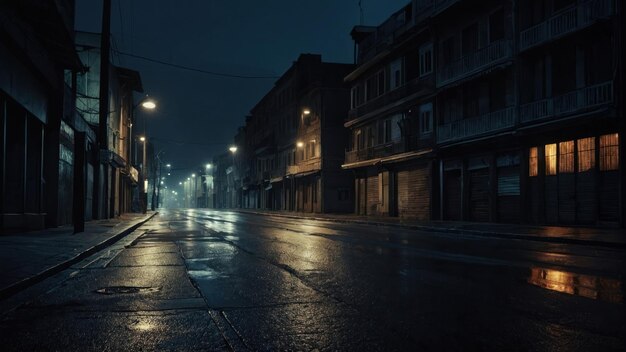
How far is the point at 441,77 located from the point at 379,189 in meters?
11.1

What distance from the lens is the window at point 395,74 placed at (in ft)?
117

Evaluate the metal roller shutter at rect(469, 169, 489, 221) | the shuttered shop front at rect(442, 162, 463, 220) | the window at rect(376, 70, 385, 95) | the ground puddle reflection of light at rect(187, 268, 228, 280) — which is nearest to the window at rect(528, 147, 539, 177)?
the metal roller shutter at rect(469, 169, 489, 221)

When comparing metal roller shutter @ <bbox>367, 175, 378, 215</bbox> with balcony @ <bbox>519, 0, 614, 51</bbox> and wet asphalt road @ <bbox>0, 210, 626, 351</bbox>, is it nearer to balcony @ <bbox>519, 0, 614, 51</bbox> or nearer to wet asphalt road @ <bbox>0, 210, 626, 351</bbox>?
balcony @ <bbox>519, 0, 614, 51</bbox>

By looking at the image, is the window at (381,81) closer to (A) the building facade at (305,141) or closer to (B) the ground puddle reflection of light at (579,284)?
(A) the building facade at (305,141)

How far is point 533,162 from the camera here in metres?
24.0

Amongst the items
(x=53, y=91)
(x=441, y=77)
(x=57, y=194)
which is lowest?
(x=57, y=194)

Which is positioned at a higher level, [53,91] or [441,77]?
[441,77]

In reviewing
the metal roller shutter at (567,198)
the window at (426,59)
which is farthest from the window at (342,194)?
the metal roller shutter at (567,198)

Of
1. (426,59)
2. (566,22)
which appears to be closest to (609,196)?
(566,22)

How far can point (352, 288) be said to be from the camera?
6.99m

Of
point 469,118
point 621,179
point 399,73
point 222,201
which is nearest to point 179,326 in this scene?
point 621,179

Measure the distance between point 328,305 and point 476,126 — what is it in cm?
2242

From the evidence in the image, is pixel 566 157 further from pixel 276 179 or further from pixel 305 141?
pixel 276 179

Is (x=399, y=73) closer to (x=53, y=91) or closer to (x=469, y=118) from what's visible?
(x=469, y=118)
